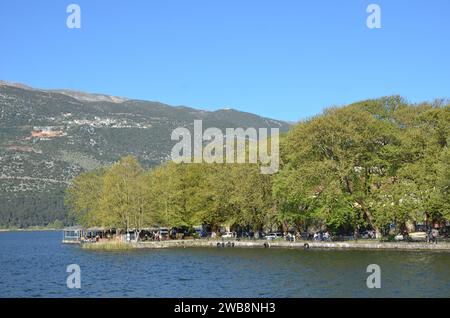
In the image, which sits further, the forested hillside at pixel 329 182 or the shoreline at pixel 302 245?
the forested hillside at pixel 329 182

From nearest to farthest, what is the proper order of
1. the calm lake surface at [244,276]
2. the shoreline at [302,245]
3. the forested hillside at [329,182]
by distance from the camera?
the calm lake surface at [244,276] < the shoreline at [302,245] < the forested hillside at [329,182]

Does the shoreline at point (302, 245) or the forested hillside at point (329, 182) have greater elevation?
the forested hillside at point (329, 182)

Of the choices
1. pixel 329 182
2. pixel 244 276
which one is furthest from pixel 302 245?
pixel 244 276

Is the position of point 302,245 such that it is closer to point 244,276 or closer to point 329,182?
point 329,182

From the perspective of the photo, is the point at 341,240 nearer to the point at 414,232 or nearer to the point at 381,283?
the point at 414,232

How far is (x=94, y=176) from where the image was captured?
133125 mm

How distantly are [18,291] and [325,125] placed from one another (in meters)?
45.6

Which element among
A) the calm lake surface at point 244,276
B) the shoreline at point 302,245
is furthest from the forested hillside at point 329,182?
the calm lake surface at point 244,276

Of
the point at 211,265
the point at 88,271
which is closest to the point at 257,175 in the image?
the point at 211,265

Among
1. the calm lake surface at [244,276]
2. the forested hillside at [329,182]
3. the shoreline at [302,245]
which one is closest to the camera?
the calm lake surface at [244,276]

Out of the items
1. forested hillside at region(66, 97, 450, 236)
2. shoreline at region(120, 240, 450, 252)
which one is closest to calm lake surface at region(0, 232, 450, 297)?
shoreline at region(120, 240, 450, 252)

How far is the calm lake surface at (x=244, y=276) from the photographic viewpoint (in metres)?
42.0

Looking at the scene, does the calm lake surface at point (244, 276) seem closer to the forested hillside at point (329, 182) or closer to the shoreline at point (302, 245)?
the shoreline at point (302, 245)

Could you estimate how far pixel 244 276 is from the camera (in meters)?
51.1
